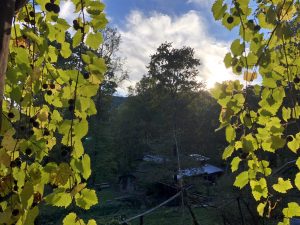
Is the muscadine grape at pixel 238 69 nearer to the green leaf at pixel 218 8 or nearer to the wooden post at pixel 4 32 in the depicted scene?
the green leaf at pixel 218 8

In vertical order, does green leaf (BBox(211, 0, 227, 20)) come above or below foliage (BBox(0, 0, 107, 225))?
above

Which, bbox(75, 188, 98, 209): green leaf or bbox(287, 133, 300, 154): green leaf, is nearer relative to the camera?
bbox(75, 188, 98, 209): green leaf

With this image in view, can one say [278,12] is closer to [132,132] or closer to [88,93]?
[88,93]

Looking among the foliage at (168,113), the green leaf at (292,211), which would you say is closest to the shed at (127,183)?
the foliage at (168,113)

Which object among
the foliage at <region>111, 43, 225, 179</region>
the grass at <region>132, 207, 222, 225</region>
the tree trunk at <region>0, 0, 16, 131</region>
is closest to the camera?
the tree trunk at <region>0, 0, 16, 131</region>

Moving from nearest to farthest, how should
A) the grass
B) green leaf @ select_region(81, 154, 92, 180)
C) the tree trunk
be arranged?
the tree trunk
green leaf @ select_region(81, 154, 92, 180)
the grass

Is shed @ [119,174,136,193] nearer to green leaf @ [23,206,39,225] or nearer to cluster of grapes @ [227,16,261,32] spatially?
cluster of grapes @ [227,16,261,32]

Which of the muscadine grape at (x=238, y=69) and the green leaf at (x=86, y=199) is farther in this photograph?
the muscadine grape at (x=238, y=69)

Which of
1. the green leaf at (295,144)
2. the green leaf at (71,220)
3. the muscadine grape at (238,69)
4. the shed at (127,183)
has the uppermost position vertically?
the muscadine grape at (238,69)

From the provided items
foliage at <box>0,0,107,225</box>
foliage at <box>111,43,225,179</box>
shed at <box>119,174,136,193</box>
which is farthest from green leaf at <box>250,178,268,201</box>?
shed at <box>119,174,136,193</box>

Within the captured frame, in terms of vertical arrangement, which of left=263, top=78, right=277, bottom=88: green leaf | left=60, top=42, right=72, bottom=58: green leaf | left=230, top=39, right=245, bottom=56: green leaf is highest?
left=60, top=42, right=72, bottom=58: green leaf

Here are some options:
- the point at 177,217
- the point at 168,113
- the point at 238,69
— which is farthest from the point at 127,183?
the point at 238,69

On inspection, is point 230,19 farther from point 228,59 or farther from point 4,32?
point 4,32

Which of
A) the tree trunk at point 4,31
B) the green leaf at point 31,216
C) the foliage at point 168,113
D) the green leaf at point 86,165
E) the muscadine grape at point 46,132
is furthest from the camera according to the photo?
the foliage at point 168,113
